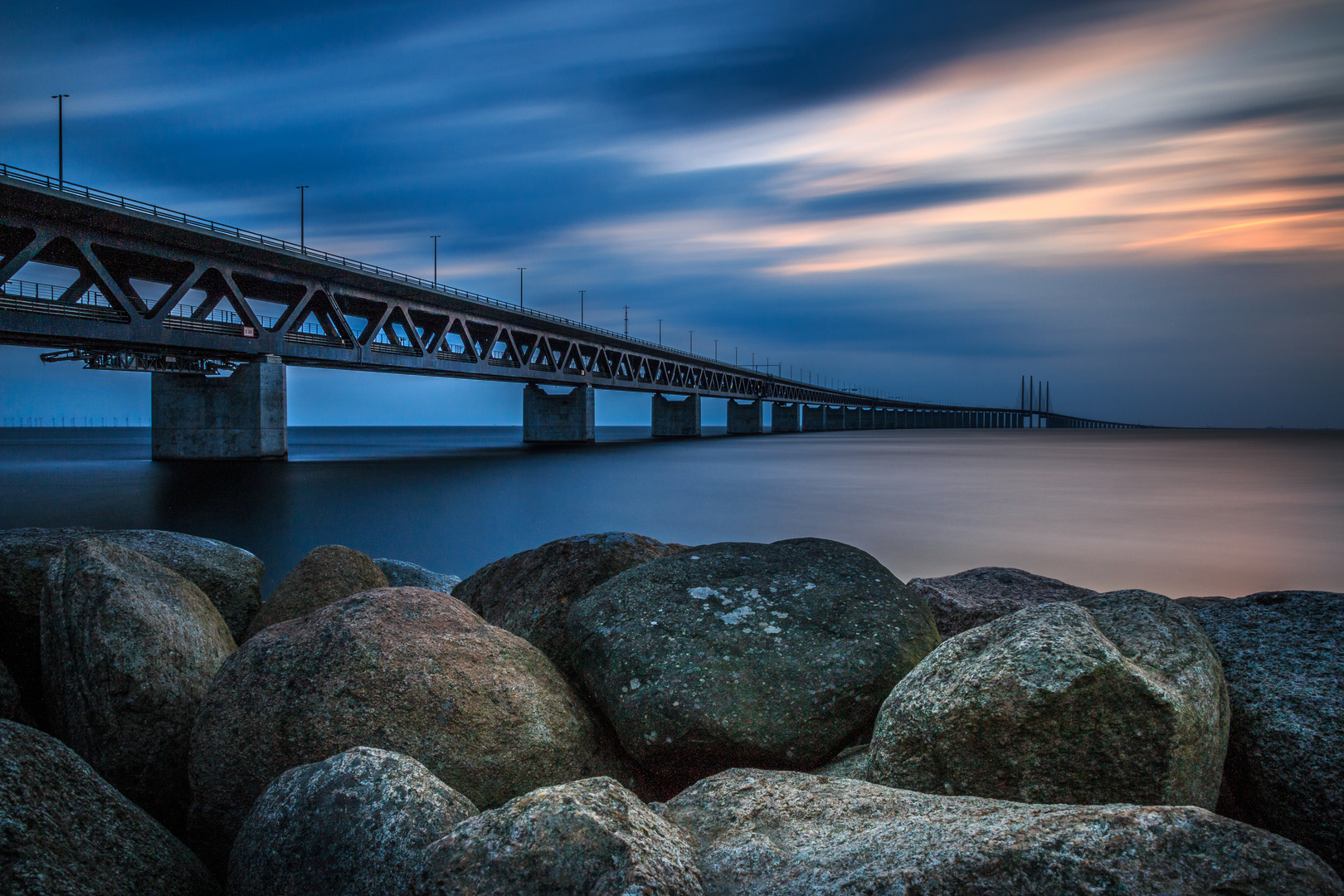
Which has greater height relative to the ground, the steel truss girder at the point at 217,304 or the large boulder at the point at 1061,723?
the steel truss girder at the point at 217,304

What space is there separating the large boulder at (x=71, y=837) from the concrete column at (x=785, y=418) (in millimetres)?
157968

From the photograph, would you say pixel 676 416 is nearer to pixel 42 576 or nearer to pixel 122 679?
pixel 42 576

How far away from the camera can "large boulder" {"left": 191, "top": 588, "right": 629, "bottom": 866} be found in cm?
367

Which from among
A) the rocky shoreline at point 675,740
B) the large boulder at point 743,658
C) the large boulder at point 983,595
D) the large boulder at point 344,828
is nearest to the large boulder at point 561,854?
the rocky shoreline at point 675,740

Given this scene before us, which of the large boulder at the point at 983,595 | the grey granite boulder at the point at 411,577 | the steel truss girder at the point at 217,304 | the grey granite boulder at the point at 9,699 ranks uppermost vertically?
the steel truss girder at the point at 217,304

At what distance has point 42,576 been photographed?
518 cm

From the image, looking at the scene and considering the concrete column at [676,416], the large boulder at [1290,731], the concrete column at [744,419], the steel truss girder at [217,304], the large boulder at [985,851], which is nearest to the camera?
the large boulder at [985,851]

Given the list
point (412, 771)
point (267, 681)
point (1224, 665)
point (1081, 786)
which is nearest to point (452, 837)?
point (412, 771)

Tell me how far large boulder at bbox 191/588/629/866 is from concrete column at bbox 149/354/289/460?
42.6 metres

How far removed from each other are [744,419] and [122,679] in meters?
137

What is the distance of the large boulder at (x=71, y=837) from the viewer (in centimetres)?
254

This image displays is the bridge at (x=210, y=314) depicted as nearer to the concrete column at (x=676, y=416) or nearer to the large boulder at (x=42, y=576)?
the large boulder at (x=42, y=576)

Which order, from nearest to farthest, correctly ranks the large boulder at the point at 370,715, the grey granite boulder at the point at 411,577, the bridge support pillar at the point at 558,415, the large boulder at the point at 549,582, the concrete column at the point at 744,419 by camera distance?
the large boulder at the point at 370,715 → the large boulder at the point at 549,582 → the grey granite boulder at the point at 411,577 → the bridge support pillar at the point at 558,415 → the concrete column at the point at 744,419

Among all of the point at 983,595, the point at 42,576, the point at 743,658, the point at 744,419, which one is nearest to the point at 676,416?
the point at 744,419
